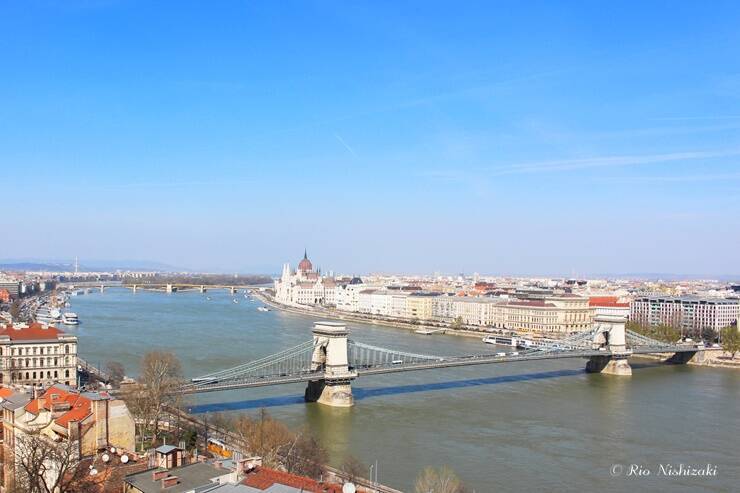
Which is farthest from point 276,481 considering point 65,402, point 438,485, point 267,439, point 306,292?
point 306,292

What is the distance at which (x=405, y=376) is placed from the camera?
59.4ft

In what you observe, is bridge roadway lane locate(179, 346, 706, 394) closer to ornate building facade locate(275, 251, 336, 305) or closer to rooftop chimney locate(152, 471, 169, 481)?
rooftop chimney locate(152, 471, 169, 481)

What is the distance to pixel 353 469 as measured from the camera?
8734mm

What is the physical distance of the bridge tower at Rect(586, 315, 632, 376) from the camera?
2067 cm

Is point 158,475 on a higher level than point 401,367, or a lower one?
higher

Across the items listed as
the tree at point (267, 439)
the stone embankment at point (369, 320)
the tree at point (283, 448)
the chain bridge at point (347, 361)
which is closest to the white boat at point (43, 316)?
the stone embankment at point (369, 320)

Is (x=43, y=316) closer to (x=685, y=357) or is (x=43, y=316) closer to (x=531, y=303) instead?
(x=531, y=303)

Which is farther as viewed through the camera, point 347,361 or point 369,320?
point 369,320

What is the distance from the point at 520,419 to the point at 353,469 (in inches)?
222

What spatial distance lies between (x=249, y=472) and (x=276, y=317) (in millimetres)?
33913

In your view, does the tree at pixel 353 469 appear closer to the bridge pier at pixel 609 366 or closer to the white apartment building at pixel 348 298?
the bridge pier at pixel 609 366

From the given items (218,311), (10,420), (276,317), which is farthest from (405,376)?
(218,311)

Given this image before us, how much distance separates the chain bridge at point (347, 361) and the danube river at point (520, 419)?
0.42m

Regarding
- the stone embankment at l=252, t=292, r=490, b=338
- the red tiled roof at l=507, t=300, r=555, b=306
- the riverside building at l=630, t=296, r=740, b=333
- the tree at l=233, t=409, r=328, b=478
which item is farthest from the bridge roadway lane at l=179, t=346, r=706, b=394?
the red tiled roof at l=507, t=300, r=555, b=306
